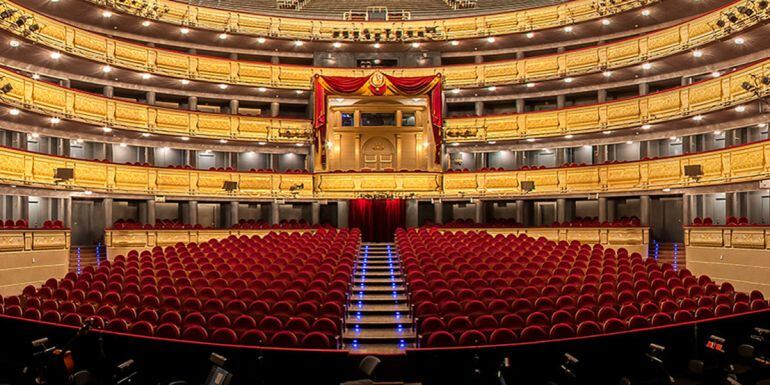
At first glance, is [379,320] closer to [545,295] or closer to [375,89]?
[545,295]

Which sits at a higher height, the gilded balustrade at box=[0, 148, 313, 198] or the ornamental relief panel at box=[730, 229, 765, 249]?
the gilded balustrade at box=[0, 148, 313, 198]

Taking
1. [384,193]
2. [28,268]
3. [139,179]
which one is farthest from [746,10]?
[28,268]

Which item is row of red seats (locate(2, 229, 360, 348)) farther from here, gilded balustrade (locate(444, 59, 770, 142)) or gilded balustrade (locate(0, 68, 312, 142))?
gilded balustrade (locate(444, 59, 770, 142))

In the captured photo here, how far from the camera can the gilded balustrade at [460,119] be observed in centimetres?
1529

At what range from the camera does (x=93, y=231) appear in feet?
63.7

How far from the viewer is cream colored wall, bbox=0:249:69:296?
11.8m

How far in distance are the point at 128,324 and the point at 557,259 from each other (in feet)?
26.1

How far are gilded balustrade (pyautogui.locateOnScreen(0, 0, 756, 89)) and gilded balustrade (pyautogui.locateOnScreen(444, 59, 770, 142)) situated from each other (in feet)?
4.27

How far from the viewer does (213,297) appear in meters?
8.22

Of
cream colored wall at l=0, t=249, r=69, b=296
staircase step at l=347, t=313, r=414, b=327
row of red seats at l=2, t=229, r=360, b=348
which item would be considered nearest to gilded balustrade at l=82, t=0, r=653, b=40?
cream colored wall at l=0, t=249, r=69, b=296

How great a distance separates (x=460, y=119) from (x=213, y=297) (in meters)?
15.4

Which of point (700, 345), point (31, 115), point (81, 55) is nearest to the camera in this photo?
point (700, 345)

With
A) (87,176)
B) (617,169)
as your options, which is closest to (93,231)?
(87,176)

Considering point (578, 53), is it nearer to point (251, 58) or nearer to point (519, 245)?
point (519, 245)
